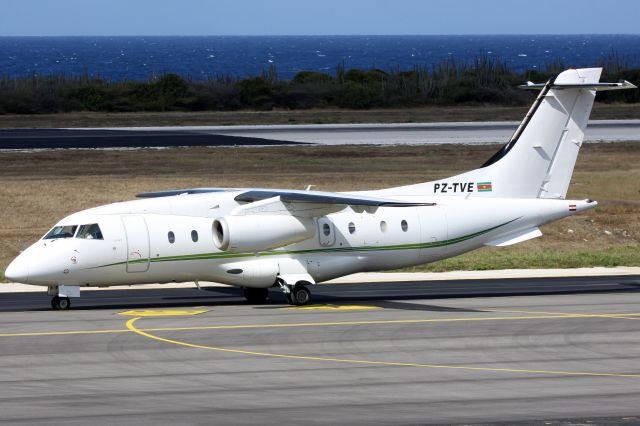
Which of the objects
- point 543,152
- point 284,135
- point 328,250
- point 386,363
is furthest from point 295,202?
point 284,135

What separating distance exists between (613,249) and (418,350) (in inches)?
812

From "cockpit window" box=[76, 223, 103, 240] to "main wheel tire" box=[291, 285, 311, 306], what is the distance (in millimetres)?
5207

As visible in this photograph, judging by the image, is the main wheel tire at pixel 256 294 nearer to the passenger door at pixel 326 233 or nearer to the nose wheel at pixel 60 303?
the passenger door at pixel 326 233

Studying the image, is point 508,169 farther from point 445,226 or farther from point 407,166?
point 407,166

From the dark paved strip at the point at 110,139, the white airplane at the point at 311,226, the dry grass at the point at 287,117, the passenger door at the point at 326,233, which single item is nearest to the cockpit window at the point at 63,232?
the white airplane at the point at 311,226

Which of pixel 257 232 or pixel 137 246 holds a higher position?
pixel 257 232

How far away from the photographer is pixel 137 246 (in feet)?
91.5

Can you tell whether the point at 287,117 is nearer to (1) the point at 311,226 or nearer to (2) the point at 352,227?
(2) the point at 352,227

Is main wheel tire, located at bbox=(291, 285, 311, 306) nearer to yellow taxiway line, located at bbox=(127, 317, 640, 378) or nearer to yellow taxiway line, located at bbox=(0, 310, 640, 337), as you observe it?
yellow taxiway line, located at bbox=(0, 310, 640, 337)

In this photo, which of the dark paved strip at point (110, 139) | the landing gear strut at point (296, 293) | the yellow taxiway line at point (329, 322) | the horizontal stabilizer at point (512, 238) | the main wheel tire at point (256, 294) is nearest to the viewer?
the yellow taxiway line at point (329, 322)

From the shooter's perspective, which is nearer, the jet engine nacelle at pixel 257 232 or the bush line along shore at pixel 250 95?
the jet engine nacelle at pixel 257 232

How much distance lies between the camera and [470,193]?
31875mm

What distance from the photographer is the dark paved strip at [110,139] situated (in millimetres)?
64000

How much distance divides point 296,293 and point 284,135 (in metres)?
42.0
